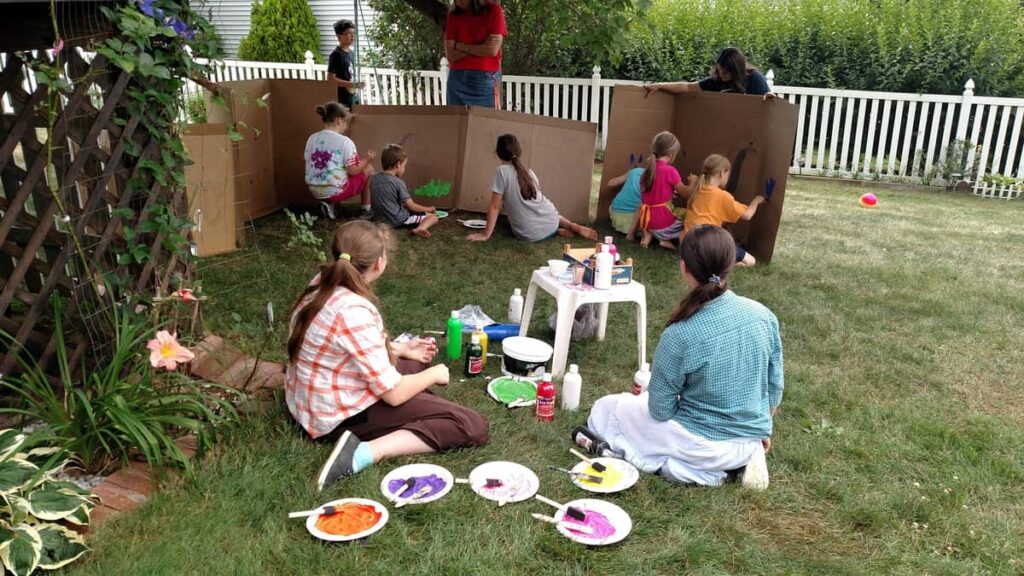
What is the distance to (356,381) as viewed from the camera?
2955 millimetres

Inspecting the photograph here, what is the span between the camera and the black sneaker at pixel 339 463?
2.79 meters

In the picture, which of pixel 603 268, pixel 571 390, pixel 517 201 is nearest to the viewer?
pixel 571 390

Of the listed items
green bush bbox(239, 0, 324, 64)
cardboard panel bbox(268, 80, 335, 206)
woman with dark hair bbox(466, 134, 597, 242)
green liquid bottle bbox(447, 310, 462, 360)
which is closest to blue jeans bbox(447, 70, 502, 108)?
cardboard panel bbox(268, 80, 335, 206)

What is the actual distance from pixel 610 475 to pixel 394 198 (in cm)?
423

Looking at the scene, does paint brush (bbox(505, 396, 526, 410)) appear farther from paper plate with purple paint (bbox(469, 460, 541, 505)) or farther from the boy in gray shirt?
the boy in gray shirt

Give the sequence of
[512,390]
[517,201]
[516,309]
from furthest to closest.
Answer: [517,201] → [516,309] → [512,390]

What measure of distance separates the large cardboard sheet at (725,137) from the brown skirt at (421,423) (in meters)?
3.73

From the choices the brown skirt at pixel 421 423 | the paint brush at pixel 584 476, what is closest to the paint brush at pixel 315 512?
the brown skirt at pixel 421 423

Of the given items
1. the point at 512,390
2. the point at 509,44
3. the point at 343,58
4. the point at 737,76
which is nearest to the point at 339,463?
the point at 512,390

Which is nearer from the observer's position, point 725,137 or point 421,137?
point 725,137

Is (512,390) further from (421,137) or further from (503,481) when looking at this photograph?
(421,137)

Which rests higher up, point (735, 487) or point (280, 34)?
point (280, 34)

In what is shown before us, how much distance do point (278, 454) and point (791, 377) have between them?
2.72 metres

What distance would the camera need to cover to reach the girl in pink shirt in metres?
6.36
